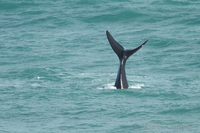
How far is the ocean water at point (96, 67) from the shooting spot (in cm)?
1775

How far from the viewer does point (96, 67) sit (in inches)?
1069

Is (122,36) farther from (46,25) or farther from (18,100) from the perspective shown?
(18,100)

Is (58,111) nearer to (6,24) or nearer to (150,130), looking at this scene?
(150,130)

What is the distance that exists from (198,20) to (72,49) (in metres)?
10.7

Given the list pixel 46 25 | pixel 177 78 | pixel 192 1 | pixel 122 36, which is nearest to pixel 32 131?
pixel 177 78

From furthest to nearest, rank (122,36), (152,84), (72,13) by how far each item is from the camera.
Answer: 1. (72,13)
2. (122,36)
3. (152,84)

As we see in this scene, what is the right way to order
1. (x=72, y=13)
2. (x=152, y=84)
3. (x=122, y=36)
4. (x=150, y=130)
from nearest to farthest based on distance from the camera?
(x=150, y=130)
(x=152, y=84)
(x=122, y=36)
(x=72, y=13)

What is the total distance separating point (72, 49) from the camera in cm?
3198

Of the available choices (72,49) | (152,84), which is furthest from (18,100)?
(72,49)

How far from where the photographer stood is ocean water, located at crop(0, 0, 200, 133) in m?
17.8

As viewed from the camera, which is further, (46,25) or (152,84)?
(46,25)

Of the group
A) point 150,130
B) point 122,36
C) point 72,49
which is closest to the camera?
point 150,130

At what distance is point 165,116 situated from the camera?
17812mm

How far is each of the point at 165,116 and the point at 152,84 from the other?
501 cm
